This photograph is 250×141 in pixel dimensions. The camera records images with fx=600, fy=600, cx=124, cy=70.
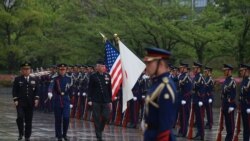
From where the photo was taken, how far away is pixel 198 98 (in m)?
17.0

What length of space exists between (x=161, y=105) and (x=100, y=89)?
7.97m

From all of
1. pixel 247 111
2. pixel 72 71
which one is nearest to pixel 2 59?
pixel 72 71

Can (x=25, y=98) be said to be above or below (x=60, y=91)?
below

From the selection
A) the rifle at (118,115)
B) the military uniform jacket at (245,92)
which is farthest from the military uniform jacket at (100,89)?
the rifle at (118,115)

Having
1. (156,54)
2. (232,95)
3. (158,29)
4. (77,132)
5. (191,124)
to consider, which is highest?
(158,29)

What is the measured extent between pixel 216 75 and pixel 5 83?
18598 mm

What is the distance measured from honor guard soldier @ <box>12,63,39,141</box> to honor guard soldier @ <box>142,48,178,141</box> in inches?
307

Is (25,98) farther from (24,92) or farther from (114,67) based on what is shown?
(114,67)

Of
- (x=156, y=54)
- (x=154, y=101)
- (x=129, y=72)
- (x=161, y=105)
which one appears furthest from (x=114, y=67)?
(x=161, y=105)

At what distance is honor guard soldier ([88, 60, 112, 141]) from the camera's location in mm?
14672

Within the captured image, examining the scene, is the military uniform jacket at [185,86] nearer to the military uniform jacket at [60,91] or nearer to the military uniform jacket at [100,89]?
the military uniform jacket at [100,89]

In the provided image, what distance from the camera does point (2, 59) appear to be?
151 ft

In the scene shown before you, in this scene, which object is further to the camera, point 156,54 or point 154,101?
point 156,54

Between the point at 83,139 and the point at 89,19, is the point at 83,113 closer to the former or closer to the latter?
the point at 83,139
